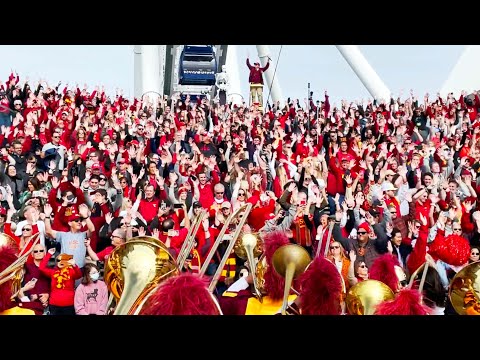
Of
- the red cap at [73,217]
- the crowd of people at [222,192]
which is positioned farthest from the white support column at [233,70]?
the red cap at [73,217]

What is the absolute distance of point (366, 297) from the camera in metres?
3.58

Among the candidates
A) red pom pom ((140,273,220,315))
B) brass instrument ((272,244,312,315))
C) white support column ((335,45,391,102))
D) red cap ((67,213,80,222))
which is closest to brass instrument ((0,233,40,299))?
red pom pom ((140,273,220,315))

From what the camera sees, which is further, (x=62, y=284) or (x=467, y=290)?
(x=62, y=284)

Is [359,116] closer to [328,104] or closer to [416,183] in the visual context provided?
[328,104]

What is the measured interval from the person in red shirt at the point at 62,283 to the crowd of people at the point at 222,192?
0.01m

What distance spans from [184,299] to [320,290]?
43.3 inches

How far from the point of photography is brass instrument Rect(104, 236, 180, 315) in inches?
124

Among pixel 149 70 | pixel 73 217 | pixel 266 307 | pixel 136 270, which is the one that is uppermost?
pixel 149 70

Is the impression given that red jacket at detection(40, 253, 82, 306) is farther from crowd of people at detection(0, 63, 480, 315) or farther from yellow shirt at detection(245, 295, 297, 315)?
yellow shirt at detection(245, 295, 297, 315)

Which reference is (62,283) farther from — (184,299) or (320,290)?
(184,299)

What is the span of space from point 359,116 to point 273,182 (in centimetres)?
700

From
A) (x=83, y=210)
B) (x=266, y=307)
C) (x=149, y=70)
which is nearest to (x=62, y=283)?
(x=83, y=210)

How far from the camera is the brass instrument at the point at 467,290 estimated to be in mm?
3547

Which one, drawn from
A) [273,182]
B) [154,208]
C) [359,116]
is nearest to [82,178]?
[154,208]
